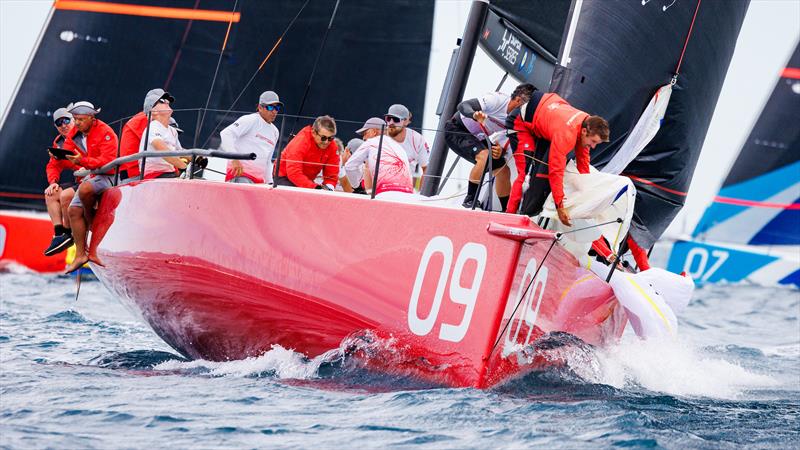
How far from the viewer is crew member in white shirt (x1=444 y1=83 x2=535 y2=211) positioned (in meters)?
5.10

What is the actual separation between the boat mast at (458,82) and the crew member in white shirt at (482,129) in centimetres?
39

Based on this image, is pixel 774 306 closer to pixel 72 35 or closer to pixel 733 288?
pixel 733 288

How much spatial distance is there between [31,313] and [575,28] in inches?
174

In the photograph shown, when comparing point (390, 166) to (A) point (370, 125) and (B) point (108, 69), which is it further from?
(B) point (108, 69)

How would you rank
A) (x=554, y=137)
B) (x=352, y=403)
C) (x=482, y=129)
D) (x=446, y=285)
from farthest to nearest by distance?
(x=482, y=129)
(x=554, y=137)
(x=446, y=285)
(x=352, y=403)

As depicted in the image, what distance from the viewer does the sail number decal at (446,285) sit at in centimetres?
442

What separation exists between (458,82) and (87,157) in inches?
80.5

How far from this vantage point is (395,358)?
15.0 feet

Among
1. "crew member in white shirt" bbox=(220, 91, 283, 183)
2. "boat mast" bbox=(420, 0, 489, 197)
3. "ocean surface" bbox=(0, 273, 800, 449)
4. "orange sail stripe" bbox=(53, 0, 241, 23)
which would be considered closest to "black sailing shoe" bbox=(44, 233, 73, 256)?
"ocean surface" bbox=(0, 273, 800, 449)

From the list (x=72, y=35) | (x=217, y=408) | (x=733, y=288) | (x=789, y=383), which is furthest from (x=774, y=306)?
(x=217, y=408)

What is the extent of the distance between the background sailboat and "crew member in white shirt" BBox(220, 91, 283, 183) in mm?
11147

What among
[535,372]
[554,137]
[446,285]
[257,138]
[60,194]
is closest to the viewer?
[446,285]

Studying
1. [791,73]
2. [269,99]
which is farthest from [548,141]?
[791,73]

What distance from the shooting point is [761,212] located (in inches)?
636
